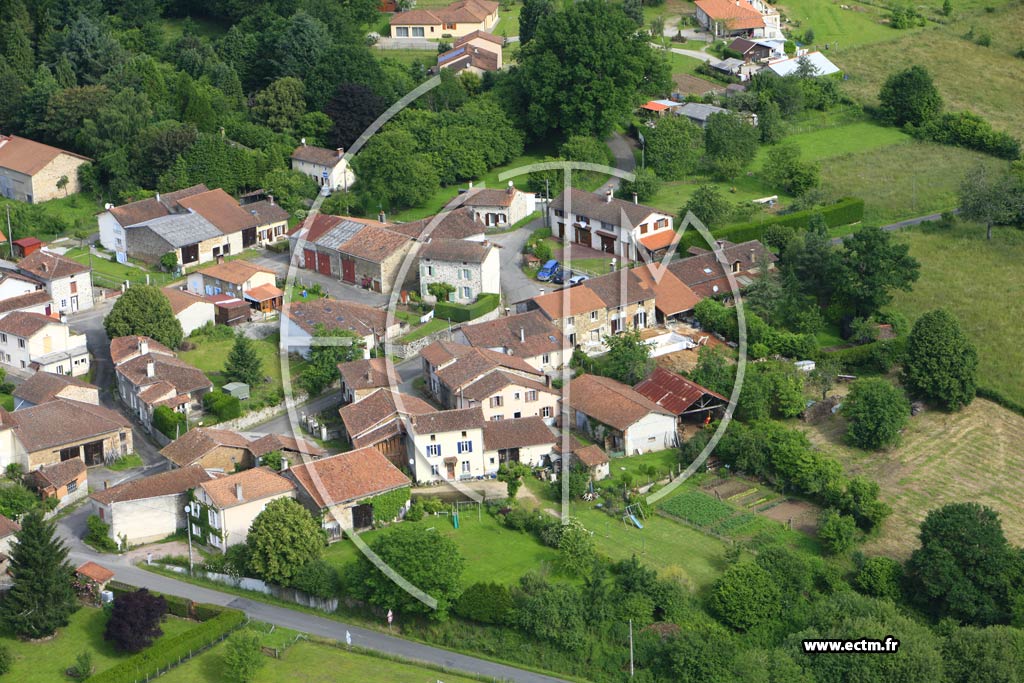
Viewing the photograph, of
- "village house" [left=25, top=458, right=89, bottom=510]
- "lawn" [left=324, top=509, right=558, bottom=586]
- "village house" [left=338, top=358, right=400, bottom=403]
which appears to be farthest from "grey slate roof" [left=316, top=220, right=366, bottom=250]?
"lawn" [left=324, top=509, right=558, bottom=586]

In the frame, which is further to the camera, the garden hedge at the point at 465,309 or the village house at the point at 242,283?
the village house at the point at 242,283

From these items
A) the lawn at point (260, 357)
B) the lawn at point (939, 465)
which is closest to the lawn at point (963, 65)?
the lawn at point (939, 465)

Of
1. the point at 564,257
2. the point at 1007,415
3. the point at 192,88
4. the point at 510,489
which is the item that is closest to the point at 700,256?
the point at 564,257

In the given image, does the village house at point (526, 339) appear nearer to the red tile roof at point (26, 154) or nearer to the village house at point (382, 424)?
the village house at point (382, 424)

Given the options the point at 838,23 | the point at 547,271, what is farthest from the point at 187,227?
the point at 838,23

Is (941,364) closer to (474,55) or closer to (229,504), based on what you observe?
(229,504)

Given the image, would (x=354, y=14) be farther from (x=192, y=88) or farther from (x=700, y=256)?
(x=700, y=256)
